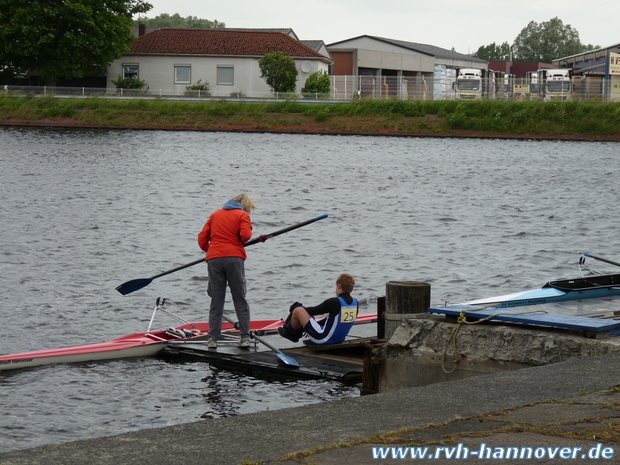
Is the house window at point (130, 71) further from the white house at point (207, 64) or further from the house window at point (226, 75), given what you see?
the house window at point (226, 75)

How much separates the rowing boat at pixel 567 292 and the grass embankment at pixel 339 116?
44948 mm

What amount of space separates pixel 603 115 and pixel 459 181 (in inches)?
829

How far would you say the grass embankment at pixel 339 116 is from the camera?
59.5 meters

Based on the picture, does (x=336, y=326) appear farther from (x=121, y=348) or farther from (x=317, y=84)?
(x=317, y=84)

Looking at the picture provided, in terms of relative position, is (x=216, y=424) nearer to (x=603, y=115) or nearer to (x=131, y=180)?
(x=131, y=180)

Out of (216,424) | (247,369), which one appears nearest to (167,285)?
(247,369)

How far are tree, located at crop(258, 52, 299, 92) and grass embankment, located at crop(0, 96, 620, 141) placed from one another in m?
6.05

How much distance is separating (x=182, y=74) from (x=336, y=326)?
210 feet

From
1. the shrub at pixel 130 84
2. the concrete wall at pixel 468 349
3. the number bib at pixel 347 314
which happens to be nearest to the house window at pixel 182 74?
the shrub at pixel 130 84

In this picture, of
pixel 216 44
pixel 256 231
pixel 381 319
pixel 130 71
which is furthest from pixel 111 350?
pixel 130 71

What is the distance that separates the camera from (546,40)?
168875 millimetres

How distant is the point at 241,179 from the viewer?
4225 cm

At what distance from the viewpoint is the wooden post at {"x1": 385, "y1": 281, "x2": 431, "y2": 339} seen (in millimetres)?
11055

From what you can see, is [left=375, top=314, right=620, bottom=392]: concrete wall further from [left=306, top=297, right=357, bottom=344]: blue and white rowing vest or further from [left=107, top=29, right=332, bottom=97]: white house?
[left=107, top=29, right=332, bottom=97]: white house
